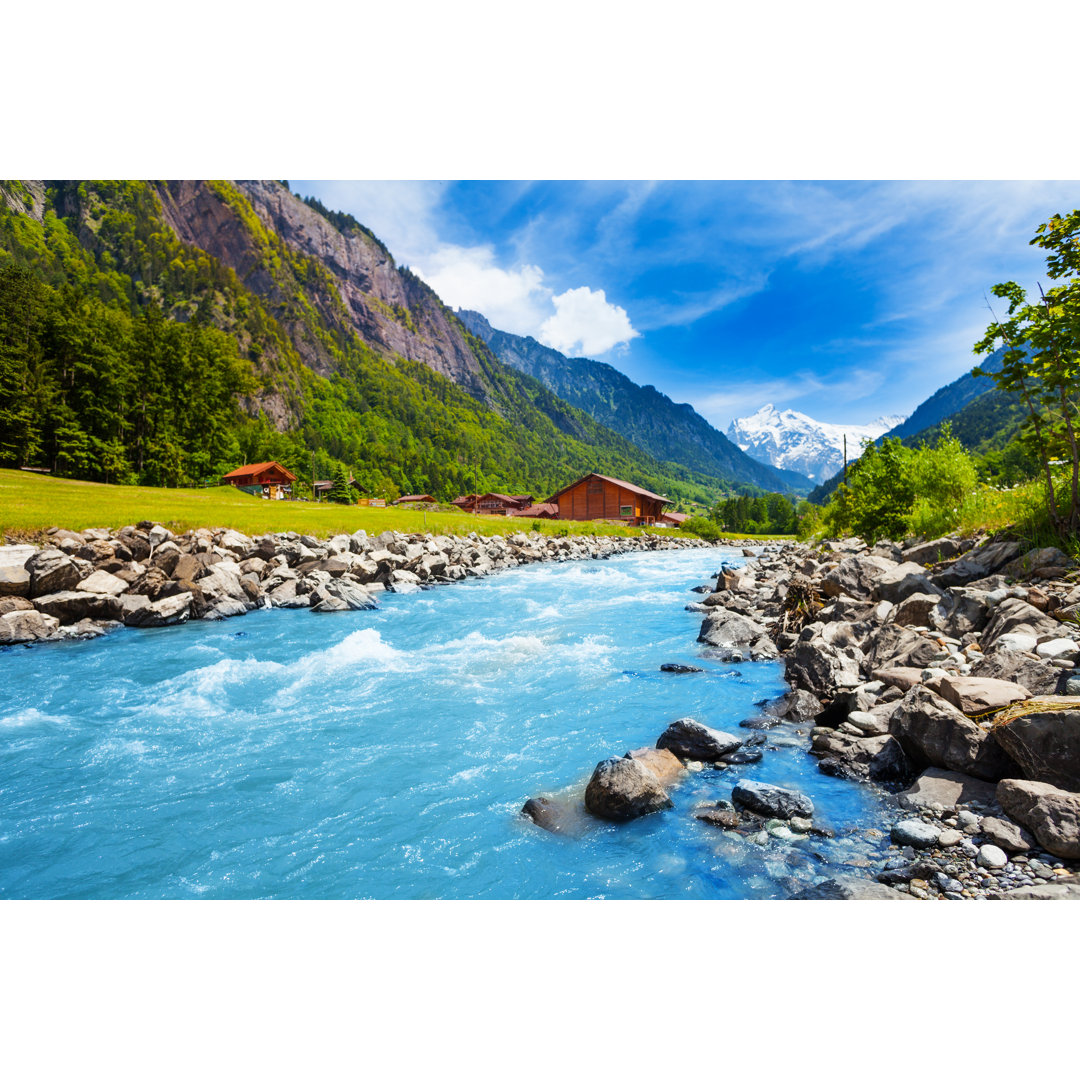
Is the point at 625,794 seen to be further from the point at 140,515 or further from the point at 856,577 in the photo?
the point at 140,515

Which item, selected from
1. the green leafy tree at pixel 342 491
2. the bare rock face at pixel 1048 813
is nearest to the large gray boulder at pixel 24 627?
the bare rock face at pixel 1048 813

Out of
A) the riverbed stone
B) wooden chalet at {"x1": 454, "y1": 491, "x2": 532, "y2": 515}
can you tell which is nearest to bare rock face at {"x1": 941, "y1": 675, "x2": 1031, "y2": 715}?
the riverbed stone

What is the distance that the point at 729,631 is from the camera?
13.7 m

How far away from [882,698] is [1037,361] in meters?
6.50

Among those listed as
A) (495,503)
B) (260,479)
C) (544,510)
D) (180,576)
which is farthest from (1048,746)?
(495,503)

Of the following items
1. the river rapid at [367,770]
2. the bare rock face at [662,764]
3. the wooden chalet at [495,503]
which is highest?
the wooden chalet at [495,503]

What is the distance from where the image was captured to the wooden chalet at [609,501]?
79688 mm

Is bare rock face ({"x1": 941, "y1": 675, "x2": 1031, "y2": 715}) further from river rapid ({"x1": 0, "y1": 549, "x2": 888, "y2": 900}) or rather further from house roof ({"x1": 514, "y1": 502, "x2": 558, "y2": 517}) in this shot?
house roof ({"x1": 514, "y1": 502, "x2": 558, "y2": 517})

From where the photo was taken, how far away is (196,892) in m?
4.74

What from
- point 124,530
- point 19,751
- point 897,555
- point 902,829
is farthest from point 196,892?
point 124,530

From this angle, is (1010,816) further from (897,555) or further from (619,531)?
(619,531)

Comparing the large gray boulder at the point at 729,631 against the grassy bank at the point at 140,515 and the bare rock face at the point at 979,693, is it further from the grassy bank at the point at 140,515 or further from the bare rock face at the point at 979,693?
the grassy bank at the point at 140,515

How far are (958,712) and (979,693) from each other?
1.48ft

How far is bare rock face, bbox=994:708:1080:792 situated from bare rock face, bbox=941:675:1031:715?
859mm
